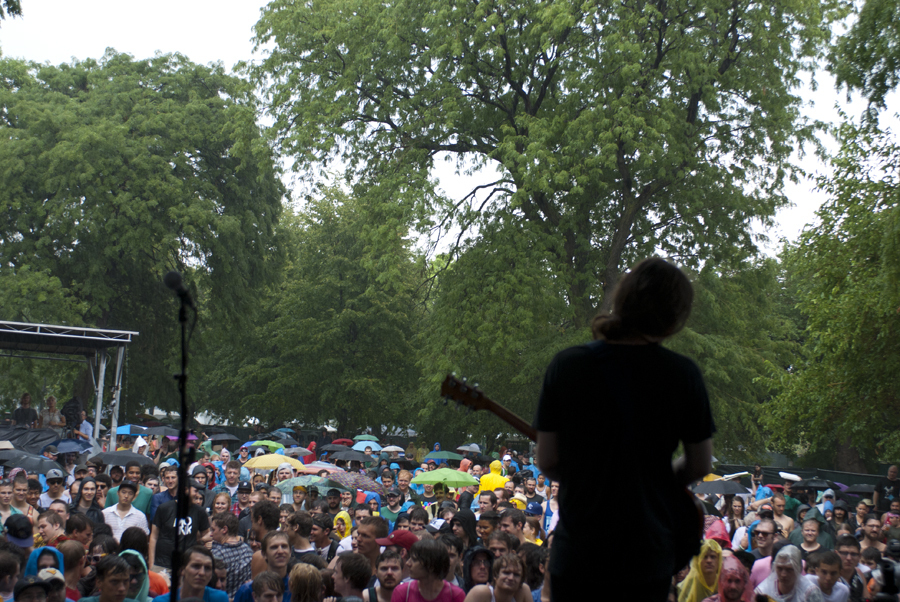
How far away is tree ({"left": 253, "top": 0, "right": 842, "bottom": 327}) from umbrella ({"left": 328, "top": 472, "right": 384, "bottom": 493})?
870cm

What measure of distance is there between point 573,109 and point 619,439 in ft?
65.1

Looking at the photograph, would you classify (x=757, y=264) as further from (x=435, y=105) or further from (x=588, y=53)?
(x=435, y=105)

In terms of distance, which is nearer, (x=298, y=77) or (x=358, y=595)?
(x=358, y=595)

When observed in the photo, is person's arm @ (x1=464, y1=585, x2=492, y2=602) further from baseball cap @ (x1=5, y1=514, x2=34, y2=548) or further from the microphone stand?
baseball cap @ (x1=5, y1=514, x2=34, y2=548)

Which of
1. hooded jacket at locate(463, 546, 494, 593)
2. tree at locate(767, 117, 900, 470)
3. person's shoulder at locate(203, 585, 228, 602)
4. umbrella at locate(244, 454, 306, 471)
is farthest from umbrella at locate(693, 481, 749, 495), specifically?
person's shoulder at locate(203, 585, 228, 602)

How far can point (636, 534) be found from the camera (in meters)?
2.35

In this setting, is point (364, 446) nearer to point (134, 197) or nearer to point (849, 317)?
point (134, 197)

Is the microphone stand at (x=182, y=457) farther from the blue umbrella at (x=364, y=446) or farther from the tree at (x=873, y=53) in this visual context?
the blue umbrella at (x=364, y=446)

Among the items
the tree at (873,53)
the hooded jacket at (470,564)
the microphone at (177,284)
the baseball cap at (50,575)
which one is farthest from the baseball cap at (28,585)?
the tree at (873,53)

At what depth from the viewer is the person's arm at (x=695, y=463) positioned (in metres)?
2.52

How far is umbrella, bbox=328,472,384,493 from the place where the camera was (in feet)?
41.5

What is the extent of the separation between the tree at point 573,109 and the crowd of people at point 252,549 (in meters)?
10.9

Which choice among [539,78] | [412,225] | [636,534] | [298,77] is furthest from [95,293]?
[636,534]

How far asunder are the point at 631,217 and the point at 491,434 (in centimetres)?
1054
